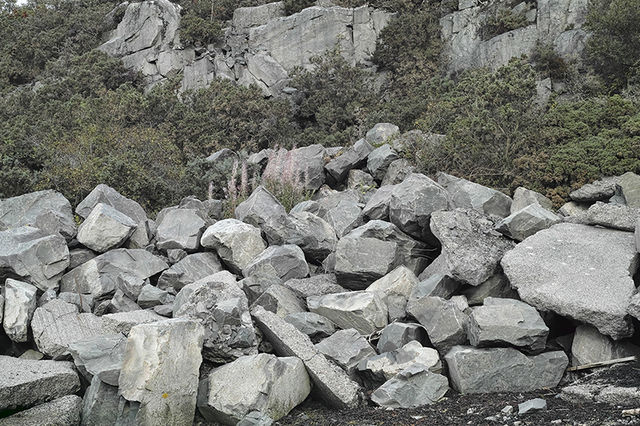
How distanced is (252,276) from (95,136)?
961 cm

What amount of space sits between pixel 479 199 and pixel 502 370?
141 inches

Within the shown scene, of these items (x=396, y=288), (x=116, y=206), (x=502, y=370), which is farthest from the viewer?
(x=116, y=206)

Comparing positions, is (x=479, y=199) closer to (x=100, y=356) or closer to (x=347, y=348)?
(x=347, y=348)

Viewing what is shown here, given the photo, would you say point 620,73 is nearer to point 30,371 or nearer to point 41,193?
point 41,193

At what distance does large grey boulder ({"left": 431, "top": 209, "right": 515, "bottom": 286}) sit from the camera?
20.4 ft

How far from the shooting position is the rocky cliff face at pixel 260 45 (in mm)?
23891

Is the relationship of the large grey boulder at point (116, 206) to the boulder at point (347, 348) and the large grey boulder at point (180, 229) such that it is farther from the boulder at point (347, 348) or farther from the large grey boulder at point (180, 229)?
the boulder at point (347, 348)

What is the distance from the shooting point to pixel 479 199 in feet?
27.2

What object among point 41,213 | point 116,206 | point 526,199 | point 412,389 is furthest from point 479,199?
point 41,213

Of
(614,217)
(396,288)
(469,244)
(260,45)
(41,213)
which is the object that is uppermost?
(260,45)

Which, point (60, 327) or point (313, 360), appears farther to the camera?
point (60, 327)

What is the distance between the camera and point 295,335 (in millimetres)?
5496

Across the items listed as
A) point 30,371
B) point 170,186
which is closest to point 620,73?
point 170,186

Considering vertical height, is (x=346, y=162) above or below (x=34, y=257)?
above
